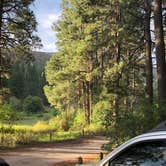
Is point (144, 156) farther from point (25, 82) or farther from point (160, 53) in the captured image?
point (25, 82)

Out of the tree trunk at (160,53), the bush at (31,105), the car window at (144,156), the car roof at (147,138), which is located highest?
the tree trunk at (160,53)

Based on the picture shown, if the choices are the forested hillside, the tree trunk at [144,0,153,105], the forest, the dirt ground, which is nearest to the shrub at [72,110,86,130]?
the forest

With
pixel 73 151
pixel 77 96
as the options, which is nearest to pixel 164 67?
pixel 73 151

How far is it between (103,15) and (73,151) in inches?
434

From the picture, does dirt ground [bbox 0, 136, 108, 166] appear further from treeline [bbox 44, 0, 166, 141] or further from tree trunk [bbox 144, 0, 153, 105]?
tree trunk [bbox 144, 0, 153, 105]

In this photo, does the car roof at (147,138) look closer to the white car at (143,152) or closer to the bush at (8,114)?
the white car at (143,152)

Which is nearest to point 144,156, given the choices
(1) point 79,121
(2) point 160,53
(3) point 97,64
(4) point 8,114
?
(2) point 160,53

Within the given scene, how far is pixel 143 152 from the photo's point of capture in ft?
13.2

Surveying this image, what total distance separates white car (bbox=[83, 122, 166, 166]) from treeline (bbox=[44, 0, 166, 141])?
10.3 meters

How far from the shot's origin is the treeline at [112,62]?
1546cm

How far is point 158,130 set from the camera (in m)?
4.00

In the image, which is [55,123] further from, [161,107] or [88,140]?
[161,107]

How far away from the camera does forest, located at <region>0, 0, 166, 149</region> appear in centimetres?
1627

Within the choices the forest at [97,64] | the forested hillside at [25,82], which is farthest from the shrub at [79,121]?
the forested hillside at [25,82]
